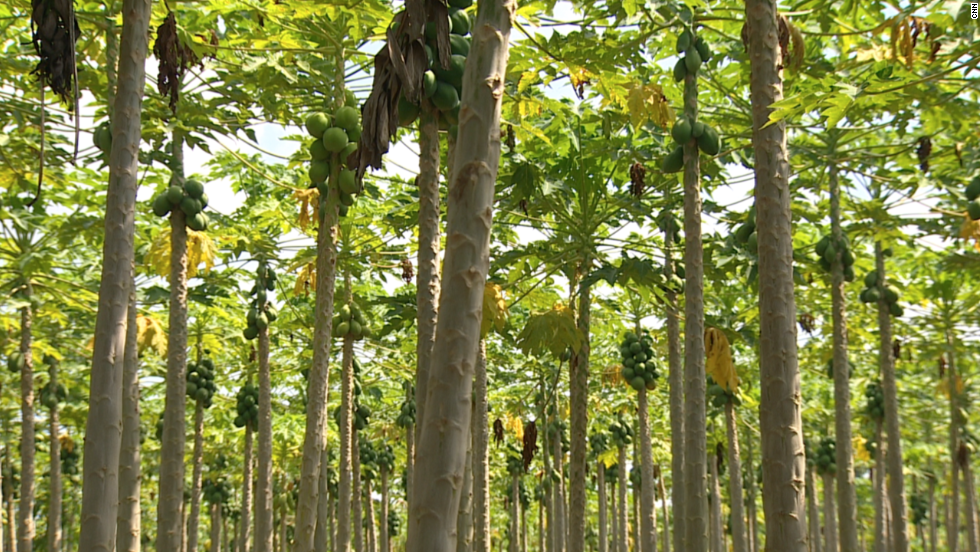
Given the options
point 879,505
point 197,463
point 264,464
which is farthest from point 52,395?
point 879,505

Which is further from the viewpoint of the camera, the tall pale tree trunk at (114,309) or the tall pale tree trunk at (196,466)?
the tall pale tree trunk at (196,466)

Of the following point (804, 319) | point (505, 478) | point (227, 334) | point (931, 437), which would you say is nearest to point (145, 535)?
point (505, 478)

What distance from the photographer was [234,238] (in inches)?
459

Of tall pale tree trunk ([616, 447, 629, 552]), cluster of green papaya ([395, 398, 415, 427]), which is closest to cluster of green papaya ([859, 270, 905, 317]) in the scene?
tall pale tree trunk ([616, 447, 629, 552])

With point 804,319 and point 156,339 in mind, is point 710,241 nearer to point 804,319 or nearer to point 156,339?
point 804,319

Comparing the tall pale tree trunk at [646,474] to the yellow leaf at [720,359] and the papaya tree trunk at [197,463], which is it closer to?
the yellow leaf at [720,359]

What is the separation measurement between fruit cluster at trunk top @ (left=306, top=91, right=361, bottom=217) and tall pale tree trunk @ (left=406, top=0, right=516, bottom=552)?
4.49 meters

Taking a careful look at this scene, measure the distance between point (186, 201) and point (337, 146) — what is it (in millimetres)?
2802

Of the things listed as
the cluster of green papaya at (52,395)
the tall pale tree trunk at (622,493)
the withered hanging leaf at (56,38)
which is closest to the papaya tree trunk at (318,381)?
the withered hanging leaf at (56,38)

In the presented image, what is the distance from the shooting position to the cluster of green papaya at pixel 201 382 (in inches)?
667

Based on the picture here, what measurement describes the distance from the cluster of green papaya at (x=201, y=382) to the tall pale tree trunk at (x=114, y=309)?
11.9m

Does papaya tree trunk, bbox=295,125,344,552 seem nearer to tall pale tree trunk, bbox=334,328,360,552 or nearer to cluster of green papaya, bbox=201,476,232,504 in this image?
tall pale tree trunk, bbox=334,328,360,552

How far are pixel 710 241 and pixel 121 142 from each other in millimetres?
7826

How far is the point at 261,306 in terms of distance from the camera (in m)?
13.5
